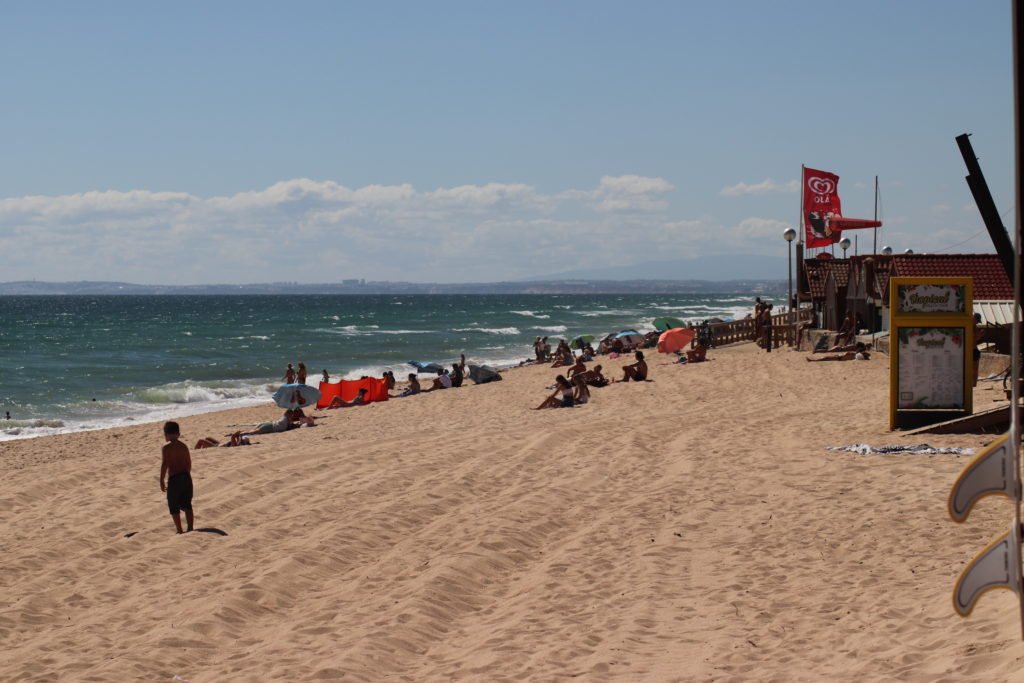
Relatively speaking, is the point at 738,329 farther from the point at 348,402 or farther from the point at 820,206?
the point at 348,402

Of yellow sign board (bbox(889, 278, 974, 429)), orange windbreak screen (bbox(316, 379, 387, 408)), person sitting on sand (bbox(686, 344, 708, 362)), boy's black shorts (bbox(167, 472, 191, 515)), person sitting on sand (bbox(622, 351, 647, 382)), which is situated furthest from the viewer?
person sitting on sand (bbox(686, 344, 708, 362))

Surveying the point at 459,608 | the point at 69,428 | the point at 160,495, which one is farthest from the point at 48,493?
the point at 69,428

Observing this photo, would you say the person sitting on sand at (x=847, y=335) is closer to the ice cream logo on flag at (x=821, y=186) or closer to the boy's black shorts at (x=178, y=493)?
the ice cream logo on flag at (x=821, y=186)

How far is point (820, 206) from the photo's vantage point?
30.2 metres

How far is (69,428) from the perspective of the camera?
24078 mm

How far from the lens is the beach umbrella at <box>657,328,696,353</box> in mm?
31391

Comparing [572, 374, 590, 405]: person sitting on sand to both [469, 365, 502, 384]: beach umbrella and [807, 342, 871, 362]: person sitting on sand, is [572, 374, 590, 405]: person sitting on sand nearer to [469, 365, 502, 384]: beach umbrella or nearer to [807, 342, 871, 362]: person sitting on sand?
[807, 342, 871, 362]: person sitting on sand

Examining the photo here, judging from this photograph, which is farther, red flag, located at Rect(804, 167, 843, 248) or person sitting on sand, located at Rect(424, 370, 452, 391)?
red flag, located at Rect(804, 167, 843, 248)

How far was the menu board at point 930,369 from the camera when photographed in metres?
12.4

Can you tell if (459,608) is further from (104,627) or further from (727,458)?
(727,458)

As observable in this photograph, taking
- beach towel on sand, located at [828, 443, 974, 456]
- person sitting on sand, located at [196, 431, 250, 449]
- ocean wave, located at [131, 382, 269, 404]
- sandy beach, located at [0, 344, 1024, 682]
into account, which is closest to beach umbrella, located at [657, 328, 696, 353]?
ocean wave, located at [131, 382, 269, 404]

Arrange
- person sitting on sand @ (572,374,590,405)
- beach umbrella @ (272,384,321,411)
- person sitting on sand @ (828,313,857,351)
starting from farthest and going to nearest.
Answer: person sitting on sand @ (828,313,857,351) → beach umbrella @ (272,384,321,411) → person sitting on sand @ (572,374,590,405)

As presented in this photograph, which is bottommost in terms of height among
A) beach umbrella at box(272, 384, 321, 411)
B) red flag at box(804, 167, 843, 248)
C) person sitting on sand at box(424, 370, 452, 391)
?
person sitting on sand at box(424, 370, 452, 391)

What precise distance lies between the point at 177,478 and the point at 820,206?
25.3 meters
